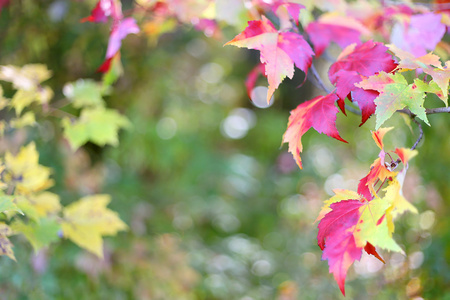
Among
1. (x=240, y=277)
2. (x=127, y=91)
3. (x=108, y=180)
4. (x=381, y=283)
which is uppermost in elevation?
(x=127, y=91)

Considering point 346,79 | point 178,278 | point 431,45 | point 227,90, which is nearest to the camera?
point 346,79

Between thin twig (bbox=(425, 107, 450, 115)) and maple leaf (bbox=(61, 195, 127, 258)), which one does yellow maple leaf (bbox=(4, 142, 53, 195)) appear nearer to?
maple leaf (bbox=(61, 195, 127, 258))

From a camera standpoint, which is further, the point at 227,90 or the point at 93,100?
the point at 227,90

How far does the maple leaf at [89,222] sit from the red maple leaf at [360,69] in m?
0.64

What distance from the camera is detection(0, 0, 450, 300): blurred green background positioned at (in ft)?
4.86

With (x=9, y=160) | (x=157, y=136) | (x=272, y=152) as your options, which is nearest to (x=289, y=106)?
(x=272, y=152)

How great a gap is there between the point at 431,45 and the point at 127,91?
4.59 feet

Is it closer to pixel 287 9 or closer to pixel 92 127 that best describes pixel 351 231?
pixel 287 9

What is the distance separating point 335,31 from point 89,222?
0.79 metres

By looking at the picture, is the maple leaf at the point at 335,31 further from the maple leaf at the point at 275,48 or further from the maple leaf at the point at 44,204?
the maple leaf at the point at 44,204

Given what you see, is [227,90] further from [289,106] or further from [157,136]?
[157,136]

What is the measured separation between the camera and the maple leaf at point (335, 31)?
0.99 m

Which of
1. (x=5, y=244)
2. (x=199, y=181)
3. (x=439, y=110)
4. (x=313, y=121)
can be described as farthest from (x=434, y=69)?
(x=199, y=181)

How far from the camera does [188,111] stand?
6.75 feet
